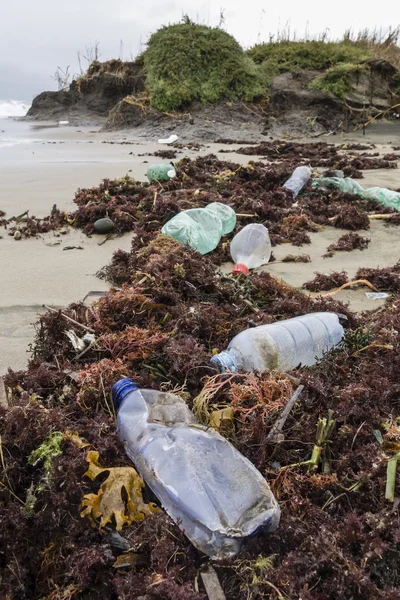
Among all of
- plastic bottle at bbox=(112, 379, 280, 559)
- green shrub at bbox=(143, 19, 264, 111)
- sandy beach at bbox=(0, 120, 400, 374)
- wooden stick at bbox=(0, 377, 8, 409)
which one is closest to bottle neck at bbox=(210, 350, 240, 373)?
plastic bottle at bbox=(112, 379, 280, 559)

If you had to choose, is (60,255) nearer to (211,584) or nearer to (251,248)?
(251,248)

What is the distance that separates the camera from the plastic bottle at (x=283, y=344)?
204 cm

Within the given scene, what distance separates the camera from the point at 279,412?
1.72 meters

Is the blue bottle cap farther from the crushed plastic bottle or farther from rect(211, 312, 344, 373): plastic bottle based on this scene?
the crushed plastic bottle

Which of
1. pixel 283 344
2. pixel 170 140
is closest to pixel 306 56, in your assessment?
pixel 170 140

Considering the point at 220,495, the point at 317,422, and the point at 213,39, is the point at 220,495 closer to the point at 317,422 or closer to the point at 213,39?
the point at 317,422

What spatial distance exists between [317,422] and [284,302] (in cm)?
102

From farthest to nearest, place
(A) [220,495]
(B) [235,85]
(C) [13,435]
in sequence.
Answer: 1. (B) [235,85]
2. (C) [13,435]
3. (A) [220,495]

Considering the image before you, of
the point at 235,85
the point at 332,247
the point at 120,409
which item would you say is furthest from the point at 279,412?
the point at 235,85

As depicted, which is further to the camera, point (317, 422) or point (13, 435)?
point (317, 422)

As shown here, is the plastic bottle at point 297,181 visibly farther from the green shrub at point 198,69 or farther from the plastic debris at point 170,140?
the green shrub at point 198,69

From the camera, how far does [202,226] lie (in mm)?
4082

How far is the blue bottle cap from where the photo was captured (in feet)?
5.76

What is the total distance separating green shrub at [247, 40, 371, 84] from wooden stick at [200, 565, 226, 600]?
17159mm
